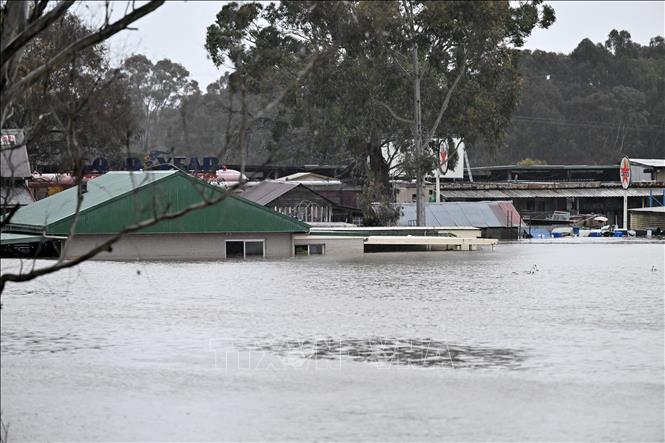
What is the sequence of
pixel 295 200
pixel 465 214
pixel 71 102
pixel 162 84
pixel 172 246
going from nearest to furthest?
pixel 71 102 < pixel 172 246 < pixel 295 200 < pixel 465 214 < pixel 162 84

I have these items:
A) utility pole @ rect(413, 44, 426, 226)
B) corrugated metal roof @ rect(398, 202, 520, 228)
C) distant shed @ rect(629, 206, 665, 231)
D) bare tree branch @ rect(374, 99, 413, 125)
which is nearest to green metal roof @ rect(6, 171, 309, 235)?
utility pole @ rect(413, 44, 426, 226)

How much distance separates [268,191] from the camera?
4684 centimetres

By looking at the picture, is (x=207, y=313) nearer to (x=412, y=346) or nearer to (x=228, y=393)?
(x=412, y=346)

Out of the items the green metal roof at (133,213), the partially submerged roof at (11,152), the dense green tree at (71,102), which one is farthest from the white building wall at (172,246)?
the partially submerged roof at (11,152)

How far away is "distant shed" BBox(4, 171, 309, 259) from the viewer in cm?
3456

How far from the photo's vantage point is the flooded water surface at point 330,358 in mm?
12805

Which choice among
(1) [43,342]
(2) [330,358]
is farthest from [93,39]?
(1) [43,342]

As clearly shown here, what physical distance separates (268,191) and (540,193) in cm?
2054

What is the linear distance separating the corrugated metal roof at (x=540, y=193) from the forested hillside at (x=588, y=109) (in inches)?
884

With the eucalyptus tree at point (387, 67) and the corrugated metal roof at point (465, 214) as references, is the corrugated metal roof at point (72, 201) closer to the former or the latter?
the eucalyptus tree at point (387, 67)

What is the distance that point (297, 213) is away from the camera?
46469 mm

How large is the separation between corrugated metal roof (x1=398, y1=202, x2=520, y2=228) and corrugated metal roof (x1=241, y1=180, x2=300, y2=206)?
6439 millimetres

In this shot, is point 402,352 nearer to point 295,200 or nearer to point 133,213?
point 133,213

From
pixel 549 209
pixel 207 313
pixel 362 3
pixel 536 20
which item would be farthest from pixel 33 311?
pixel 549 209
